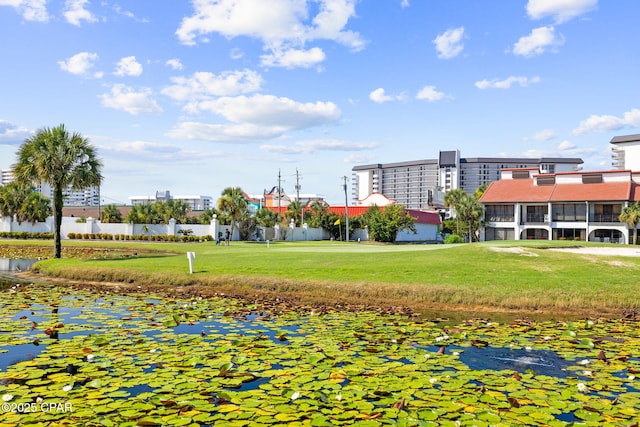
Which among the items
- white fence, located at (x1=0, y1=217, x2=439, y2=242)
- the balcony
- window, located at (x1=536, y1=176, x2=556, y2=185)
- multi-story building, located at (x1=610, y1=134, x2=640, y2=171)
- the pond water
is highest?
multi-story building, located at (x1=610, y1=134, x2=640, y2=171)

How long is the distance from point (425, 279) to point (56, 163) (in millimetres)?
21741

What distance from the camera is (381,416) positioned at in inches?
261

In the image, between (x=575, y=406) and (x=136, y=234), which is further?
(x=136, y=234)

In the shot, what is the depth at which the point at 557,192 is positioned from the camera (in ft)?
189

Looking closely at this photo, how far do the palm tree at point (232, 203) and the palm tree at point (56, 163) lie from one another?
2995 centimetres

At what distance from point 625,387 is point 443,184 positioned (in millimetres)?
194029

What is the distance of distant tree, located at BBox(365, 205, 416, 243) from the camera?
65188 millimetres

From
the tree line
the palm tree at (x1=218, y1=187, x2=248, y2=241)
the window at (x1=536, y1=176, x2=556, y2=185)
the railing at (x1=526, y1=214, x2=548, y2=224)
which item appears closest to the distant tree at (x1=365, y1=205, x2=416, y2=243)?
the tree line

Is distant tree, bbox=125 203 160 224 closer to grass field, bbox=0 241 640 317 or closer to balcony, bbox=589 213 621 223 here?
grass field, bbox=0 241 640 317

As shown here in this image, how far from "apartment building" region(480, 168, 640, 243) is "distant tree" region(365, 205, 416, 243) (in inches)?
403

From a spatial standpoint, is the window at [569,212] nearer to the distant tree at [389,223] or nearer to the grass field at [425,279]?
the distant tree at [389,223]

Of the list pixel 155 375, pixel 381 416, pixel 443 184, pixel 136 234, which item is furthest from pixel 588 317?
pixel 443 184

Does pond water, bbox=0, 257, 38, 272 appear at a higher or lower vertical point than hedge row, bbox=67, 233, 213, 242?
lower

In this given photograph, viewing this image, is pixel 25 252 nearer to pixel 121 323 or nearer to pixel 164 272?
pixel 164 272
